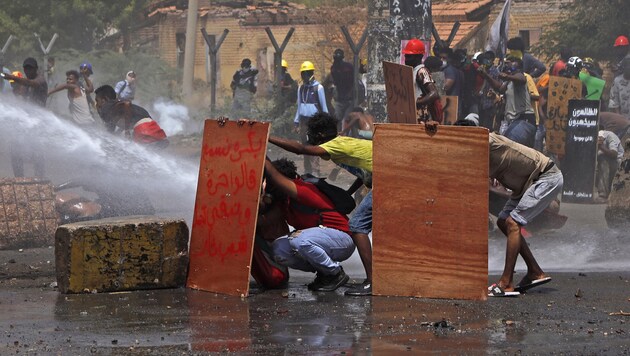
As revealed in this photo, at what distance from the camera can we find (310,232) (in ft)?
27.1

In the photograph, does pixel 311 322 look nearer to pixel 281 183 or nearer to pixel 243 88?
pixel 281 183

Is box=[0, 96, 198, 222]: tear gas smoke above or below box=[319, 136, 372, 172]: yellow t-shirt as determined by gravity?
below

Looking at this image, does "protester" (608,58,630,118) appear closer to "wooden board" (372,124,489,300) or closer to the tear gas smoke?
the tear gas smoke

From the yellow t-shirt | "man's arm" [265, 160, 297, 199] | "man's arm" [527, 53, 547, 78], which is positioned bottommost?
"man's arm" [527, 53, 547, 78]

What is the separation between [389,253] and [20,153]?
25.3 feet

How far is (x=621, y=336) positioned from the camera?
673cm

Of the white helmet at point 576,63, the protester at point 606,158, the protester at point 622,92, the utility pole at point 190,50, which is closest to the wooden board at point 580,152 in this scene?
the protester at point 606,158

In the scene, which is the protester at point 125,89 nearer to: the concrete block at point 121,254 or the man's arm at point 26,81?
the man's arm at point 26,81

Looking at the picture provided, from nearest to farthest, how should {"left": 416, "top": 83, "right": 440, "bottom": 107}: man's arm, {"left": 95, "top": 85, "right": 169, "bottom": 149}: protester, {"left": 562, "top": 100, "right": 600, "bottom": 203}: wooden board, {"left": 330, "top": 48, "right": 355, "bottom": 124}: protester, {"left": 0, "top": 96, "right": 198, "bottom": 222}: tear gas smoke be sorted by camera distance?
{"left": 416, "top": 83, "right": 440, "bottom": 107}: man's arm, {"left": 0, "top": 96, "right": 198, "bottom": 222}: tear gas smoke, {"left": 95, "top": 85, "right": 169, "bottom": 149}: protester, {"left": 562, "top": 100, "right": 600, "bottom": 203}: wooden board, {"left": 330, "top": 48, "right": 355, "bottom": 124}: protester

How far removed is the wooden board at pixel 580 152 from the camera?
47.1ft

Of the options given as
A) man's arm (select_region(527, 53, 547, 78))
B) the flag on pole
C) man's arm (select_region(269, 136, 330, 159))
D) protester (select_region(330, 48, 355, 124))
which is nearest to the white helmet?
the flag on pole

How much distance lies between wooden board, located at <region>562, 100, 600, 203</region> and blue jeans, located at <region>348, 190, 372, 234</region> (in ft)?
21.2

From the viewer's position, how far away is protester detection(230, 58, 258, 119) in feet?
75.8

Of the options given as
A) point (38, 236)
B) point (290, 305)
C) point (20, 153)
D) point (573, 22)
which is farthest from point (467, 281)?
point (573, 22)
